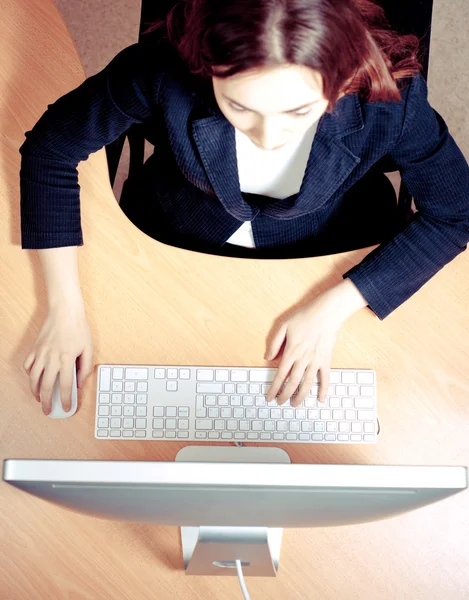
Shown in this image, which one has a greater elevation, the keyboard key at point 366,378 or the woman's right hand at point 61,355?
the woman's right hand at point 61,355

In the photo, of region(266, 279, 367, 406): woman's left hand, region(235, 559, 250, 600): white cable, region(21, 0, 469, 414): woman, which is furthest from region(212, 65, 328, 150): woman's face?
region(235, 559, 250, 600): white cable

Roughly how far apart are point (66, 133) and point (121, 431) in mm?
439

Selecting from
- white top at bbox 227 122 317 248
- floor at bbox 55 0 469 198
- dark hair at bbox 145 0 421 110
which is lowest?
floor at bbox 55 0 469 198

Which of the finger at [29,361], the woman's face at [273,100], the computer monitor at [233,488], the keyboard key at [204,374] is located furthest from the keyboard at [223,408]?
the woman's face at [273,100]

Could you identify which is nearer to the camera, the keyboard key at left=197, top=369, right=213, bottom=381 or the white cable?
the white cable

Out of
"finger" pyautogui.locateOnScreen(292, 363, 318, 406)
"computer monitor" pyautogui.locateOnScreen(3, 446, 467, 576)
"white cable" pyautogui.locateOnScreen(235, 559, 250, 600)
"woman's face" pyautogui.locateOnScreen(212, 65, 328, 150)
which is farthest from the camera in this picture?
"finger" pyautogui.locateOnScreen(292, 363, 318, 406)

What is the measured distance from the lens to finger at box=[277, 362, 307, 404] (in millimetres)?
929

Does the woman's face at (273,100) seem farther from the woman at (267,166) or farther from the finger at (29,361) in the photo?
the finger at (29,361)

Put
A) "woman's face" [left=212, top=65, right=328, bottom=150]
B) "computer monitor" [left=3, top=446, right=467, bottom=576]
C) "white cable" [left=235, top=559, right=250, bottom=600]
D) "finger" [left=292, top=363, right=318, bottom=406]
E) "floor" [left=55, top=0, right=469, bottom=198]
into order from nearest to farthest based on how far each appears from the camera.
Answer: "computer monitor" [left=3, top=446, right=467, bottom=576]
"woman's face" [left=212, top=65, right=328, bottom=150]
"white cable" [left=235, top=559, right=250, bottom=600]
"finger" [left=292, top=363, right=318, bottom=406]
"floor" [left=55, top=0, right=469, bottom=198]

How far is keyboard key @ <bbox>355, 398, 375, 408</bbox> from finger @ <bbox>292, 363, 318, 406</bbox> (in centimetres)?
7

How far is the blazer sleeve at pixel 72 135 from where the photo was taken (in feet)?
2.97

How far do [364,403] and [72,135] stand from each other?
1.89 ft

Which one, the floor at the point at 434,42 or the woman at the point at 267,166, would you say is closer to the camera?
the woman at the point at 267,166

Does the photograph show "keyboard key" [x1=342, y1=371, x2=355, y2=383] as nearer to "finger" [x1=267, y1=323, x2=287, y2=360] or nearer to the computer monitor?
"finger" [x1=267, y1=323, x2=287, y2=360]
